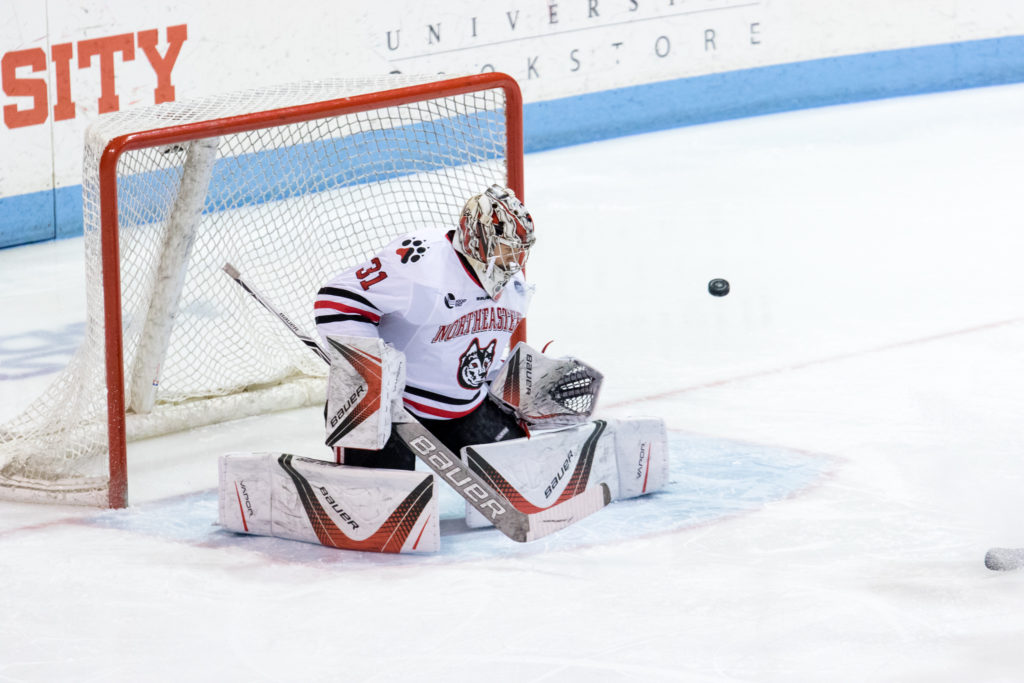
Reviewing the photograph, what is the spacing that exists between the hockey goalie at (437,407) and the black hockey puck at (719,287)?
6.04ft

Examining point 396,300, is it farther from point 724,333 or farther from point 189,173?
point 724,333

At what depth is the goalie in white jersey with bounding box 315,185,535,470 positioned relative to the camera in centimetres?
315

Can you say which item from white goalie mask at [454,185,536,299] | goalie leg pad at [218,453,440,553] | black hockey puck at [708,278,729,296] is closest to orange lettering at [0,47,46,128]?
black hockey puck at [708,278,729,296]

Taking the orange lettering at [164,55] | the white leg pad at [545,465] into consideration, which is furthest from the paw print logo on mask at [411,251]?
the orange lettering at [164,55]

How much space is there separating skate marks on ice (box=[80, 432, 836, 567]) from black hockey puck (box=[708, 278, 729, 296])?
146 centimetres

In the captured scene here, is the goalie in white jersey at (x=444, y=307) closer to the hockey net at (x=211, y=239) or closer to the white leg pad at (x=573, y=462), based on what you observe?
the white leg pad at (x=573, y=462)

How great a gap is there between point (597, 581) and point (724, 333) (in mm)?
2065

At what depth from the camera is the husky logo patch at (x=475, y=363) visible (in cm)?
332

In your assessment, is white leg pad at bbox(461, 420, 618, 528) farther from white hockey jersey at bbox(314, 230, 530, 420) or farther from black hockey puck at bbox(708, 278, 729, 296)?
black hockey puck at bbox(708, 278, 729, 296)

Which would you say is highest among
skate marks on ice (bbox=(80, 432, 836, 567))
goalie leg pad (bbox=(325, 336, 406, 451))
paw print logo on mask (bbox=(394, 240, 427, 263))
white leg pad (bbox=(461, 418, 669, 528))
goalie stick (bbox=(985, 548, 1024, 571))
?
paw print logo on mask (bbox=(394, 240, 427, 263))

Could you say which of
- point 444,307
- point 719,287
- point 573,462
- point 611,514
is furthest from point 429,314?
point 719,287

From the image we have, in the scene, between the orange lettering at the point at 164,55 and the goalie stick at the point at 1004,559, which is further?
the orange lettering at the point at 164,55

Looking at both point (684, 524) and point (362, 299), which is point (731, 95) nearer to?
point (684, 524)

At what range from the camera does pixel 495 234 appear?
314cm
